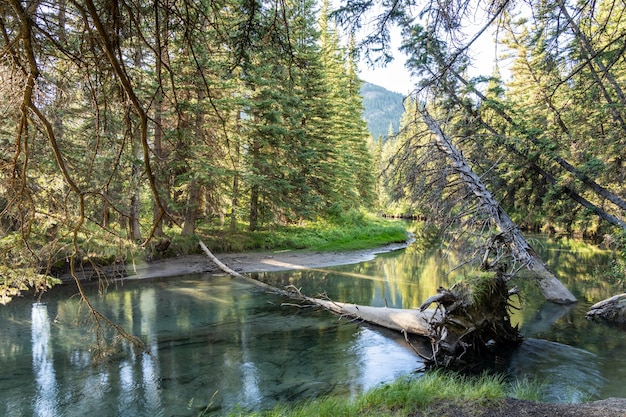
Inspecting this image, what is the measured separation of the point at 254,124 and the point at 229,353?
12872mm

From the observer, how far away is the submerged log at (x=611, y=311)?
10.1 m

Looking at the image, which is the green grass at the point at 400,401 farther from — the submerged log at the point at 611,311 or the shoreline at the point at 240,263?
the shoreline at the point at 240,263

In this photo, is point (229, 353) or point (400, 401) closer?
point (400, 401)

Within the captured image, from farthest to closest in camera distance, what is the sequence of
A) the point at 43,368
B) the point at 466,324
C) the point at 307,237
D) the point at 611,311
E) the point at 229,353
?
the point at 307,237 < the point at 611,311 < the point at 229,353 < the point at 466,324 < the point at 43,368

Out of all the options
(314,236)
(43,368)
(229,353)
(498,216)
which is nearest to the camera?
(43,368)

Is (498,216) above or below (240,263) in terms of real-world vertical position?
above

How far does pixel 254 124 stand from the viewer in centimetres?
1908

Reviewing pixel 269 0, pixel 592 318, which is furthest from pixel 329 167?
pixel 269 0

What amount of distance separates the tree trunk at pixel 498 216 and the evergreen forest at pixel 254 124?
0.18 metres

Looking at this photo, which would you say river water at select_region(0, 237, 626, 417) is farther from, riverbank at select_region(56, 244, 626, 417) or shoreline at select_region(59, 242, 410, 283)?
shoreline at select_region(59, 242, 410, 283)

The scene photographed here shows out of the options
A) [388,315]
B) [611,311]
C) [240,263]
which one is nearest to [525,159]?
[611,311]

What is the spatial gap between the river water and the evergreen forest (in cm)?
152

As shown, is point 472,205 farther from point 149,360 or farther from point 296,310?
point 149,360

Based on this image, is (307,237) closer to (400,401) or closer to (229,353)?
(229,353)
